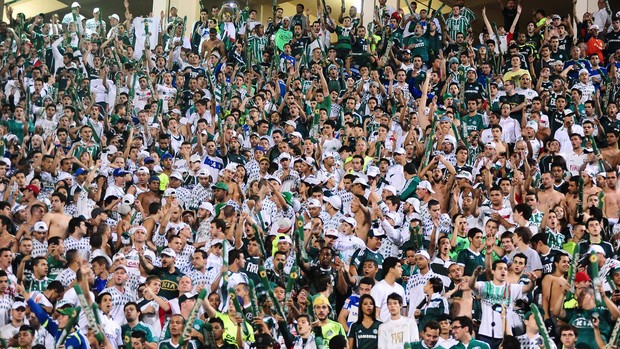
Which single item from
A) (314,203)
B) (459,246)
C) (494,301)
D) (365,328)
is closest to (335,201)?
(314,203)

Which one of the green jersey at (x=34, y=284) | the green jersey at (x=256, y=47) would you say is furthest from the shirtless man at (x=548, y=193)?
the green jersey at (x=256, y=47)

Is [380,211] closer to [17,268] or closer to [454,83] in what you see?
[17,268]

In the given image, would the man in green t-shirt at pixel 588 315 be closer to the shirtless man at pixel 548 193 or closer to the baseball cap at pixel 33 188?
the shirtless man at pixel 548 193

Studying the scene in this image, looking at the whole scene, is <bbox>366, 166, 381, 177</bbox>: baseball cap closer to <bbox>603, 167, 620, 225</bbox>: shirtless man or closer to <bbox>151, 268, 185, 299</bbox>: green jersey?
<bbox>603, 167, 620, 225</bbox>: shirtless man

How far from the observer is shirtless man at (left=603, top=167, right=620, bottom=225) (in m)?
14.1

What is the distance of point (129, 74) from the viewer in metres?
20.5

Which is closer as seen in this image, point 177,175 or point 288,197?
point 288,197

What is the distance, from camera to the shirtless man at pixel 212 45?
22.1 metres

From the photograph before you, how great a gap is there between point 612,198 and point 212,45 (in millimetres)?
9942

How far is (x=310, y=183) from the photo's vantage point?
15.3 metres

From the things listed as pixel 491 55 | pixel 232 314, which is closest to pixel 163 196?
pixel 232 314

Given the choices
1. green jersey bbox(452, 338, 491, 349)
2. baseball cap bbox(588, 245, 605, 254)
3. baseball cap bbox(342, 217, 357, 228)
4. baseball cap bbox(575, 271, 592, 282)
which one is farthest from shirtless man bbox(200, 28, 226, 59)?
green jersey bbox(452, 338, 491, 349)

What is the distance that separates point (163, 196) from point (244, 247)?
2120mm

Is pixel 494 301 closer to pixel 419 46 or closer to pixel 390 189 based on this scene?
pixel 390 189
